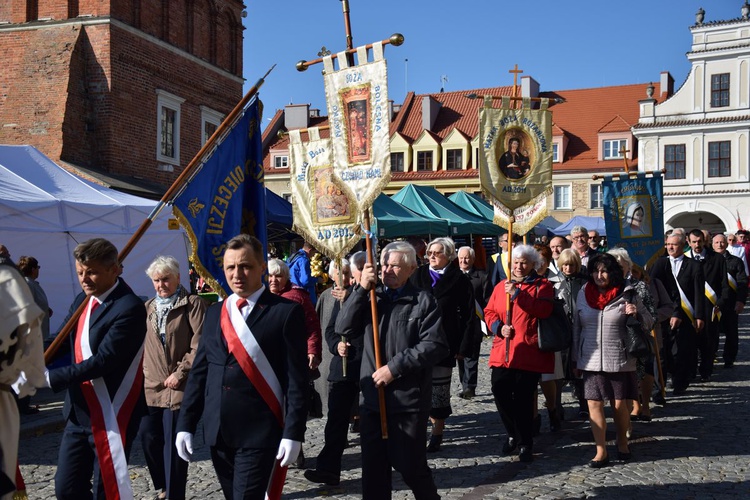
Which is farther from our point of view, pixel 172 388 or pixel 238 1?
pixel 238 1

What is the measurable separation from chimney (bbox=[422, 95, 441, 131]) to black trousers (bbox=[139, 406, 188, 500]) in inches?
1848

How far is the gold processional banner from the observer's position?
8.57 m

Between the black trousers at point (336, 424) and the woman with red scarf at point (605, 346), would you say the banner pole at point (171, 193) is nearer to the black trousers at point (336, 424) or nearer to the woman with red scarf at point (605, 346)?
the black trousers at point (336, 424)

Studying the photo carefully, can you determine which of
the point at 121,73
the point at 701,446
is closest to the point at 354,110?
the point at 701,446

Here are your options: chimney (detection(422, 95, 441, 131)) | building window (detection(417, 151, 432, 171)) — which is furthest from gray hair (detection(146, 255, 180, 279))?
chimney (detection(422, 95, 441, 131))

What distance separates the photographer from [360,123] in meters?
6.29

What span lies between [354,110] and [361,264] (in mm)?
1178

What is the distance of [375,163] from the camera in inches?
243

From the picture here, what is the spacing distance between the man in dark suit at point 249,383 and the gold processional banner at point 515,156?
15.5 ft

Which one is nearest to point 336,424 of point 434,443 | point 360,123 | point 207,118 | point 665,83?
point 434,443

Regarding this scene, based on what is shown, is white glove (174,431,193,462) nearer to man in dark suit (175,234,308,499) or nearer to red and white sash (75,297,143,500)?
man in dark suit (175,234,308,499)

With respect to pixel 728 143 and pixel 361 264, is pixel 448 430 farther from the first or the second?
pixel 728 143

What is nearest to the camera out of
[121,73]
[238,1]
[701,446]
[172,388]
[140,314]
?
[140,314]

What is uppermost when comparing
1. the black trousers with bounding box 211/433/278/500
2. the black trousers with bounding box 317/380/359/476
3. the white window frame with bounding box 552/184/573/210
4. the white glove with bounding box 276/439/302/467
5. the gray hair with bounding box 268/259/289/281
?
the white window frame with bounding box 552/184/573/210
